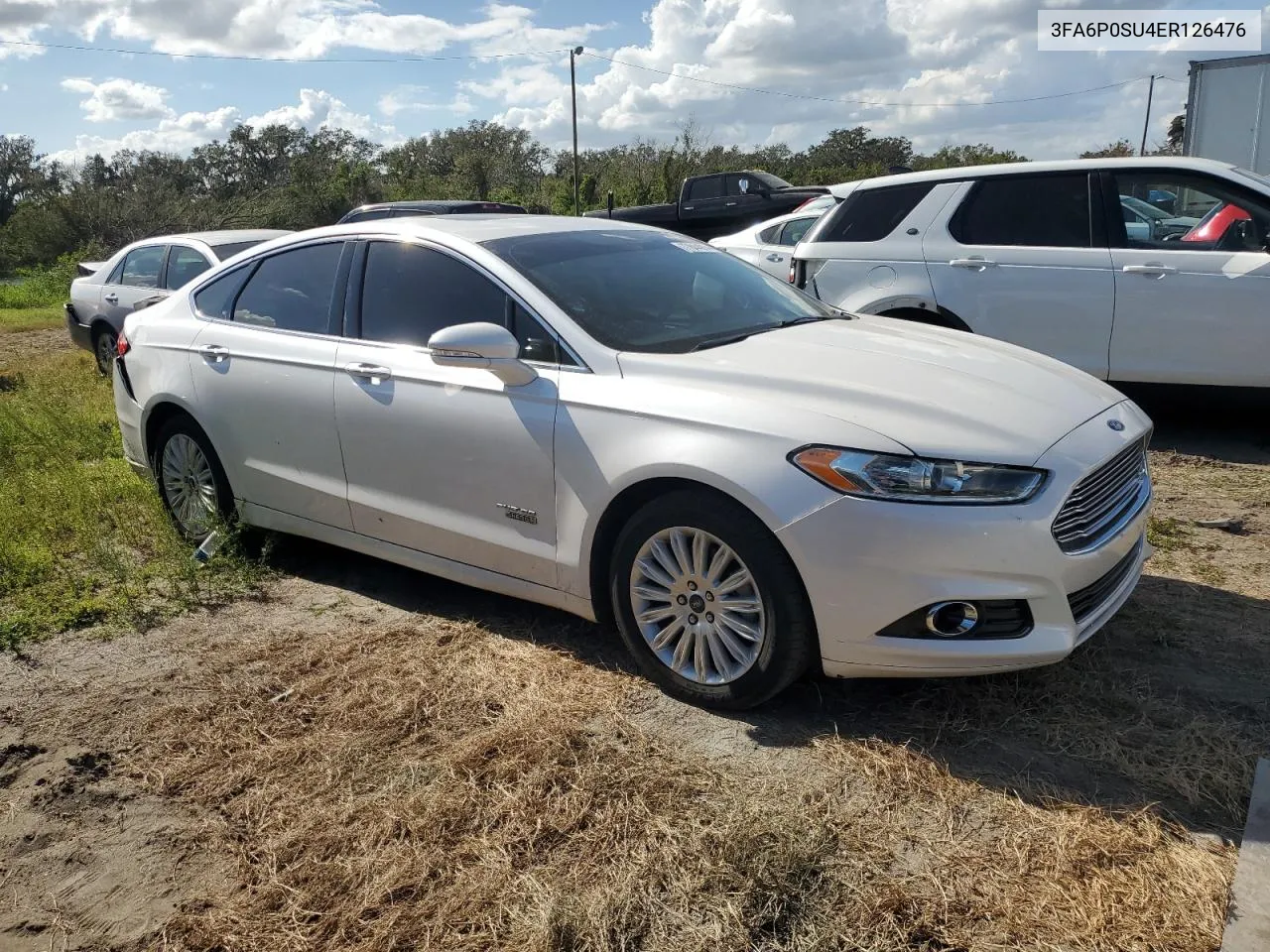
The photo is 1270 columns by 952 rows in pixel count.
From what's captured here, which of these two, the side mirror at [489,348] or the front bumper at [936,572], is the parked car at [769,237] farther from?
the front bumper at [936,572]

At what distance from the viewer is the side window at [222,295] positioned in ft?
16.4

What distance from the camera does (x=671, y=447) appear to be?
3299 mm

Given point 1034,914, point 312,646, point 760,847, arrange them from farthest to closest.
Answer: point 312,646
point 760,847
point 1034,914

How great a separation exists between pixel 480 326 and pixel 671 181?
33.9m

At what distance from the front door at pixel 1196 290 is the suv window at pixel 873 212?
123 cm

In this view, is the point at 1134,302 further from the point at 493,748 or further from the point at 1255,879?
the point at 493,748

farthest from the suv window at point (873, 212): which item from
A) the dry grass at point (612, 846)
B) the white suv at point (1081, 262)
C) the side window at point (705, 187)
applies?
the side window at point (705, 187)

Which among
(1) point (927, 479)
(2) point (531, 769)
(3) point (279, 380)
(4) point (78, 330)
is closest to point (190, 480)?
(3) point (279, 380)

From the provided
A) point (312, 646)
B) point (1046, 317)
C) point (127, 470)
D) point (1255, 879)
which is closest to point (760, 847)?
point (1255, 879)

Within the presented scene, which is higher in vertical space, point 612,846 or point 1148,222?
point 1148,222

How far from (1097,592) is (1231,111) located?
42.2 feet

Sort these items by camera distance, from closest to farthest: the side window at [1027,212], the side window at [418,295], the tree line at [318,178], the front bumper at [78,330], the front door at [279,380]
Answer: the side window at [418,295], the front door at [279,380], the side window at [1027,212], the front bumper at [78,330], the tree line at [318,178]

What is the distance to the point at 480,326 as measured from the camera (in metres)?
3.67

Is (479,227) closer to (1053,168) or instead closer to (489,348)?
(489,348)
